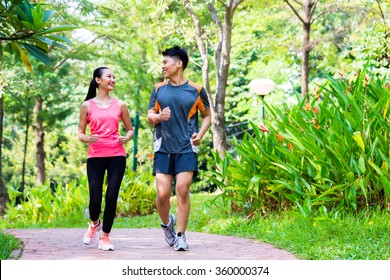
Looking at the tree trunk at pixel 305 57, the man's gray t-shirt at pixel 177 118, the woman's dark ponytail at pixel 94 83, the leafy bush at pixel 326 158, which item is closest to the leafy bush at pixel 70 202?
the leafy bush at pixel 326 158

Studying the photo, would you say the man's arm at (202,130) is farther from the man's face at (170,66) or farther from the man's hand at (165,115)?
the man's face at (170,66)

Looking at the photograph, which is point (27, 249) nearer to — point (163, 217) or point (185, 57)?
point (163, 217)

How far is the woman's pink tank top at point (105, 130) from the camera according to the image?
6.32 m

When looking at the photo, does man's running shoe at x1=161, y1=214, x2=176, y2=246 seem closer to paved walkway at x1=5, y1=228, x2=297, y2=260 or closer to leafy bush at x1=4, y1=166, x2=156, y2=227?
paved walkway at x1=5, y1=228, x2=297, y2=260

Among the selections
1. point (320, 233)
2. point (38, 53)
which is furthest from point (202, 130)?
point (38, 53)

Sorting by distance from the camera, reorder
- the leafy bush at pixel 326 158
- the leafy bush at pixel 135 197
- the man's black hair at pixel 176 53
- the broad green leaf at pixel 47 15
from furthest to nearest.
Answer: the leafy bush at pixel 135 197 < the leafy bush at pixel 326 158 < the man's black hair at pixel 176 53 < the broad green leaf at pixel 47 15

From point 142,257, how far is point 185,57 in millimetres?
1935

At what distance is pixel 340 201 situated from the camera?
7.46 metres

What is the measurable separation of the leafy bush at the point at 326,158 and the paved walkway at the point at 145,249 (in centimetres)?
92

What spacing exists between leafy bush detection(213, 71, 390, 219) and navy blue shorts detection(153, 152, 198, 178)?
1678 millimetres

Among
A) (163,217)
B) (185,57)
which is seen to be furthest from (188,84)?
(163,217)

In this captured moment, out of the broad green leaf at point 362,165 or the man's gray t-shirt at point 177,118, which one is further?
the broad green leaf at point 362,165

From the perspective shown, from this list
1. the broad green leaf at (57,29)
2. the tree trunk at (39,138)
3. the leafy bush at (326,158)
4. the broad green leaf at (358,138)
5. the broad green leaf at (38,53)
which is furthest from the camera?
the tree trunk at (39,138)

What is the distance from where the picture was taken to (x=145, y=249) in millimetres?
6422
